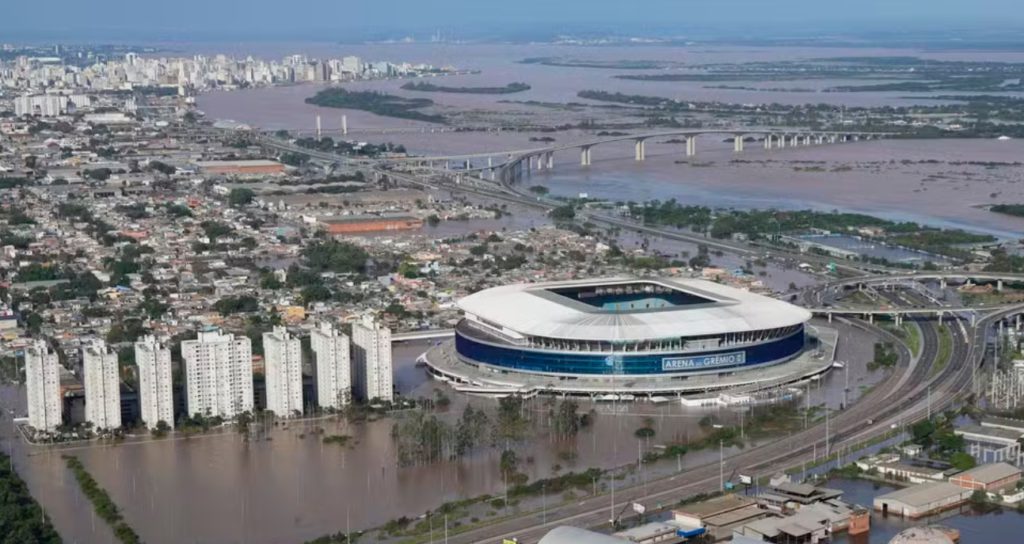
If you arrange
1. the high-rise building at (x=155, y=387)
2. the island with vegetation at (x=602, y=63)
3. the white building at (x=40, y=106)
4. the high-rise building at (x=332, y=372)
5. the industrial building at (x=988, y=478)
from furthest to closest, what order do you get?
the island with vegetation at (x=602, y=63), the white building at (x=40, y=106), the high-rise building at (x=332, y=372), the high-rise building at (x=155, y=387), the industrial building at (x=988, y=478)

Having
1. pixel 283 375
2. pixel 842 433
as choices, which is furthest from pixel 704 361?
pixel 283 375

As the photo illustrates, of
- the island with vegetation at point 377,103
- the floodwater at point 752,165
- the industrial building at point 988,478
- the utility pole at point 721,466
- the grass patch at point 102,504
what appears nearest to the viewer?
the grass patch at point 102,504

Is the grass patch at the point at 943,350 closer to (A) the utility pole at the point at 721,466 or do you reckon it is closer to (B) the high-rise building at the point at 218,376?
(A) the utility pole at the point at 721,466

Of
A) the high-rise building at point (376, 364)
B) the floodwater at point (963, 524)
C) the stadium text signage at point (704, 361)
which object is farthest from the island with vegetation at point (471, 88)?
the floodwater at point (963, 524)

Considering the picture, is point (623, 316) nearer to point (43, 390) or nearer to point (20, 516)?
point (43, 390)

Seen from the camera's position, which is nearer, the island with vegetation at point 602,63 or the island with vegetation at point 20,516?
the island with vegetation at point 20,516

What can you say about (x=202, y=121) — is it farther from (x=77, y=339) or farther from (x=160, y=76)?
(x=77, y=339)

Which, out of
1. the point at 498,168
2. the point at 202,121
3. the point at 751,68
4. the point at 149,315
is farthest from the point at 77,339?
the point at 751,68
